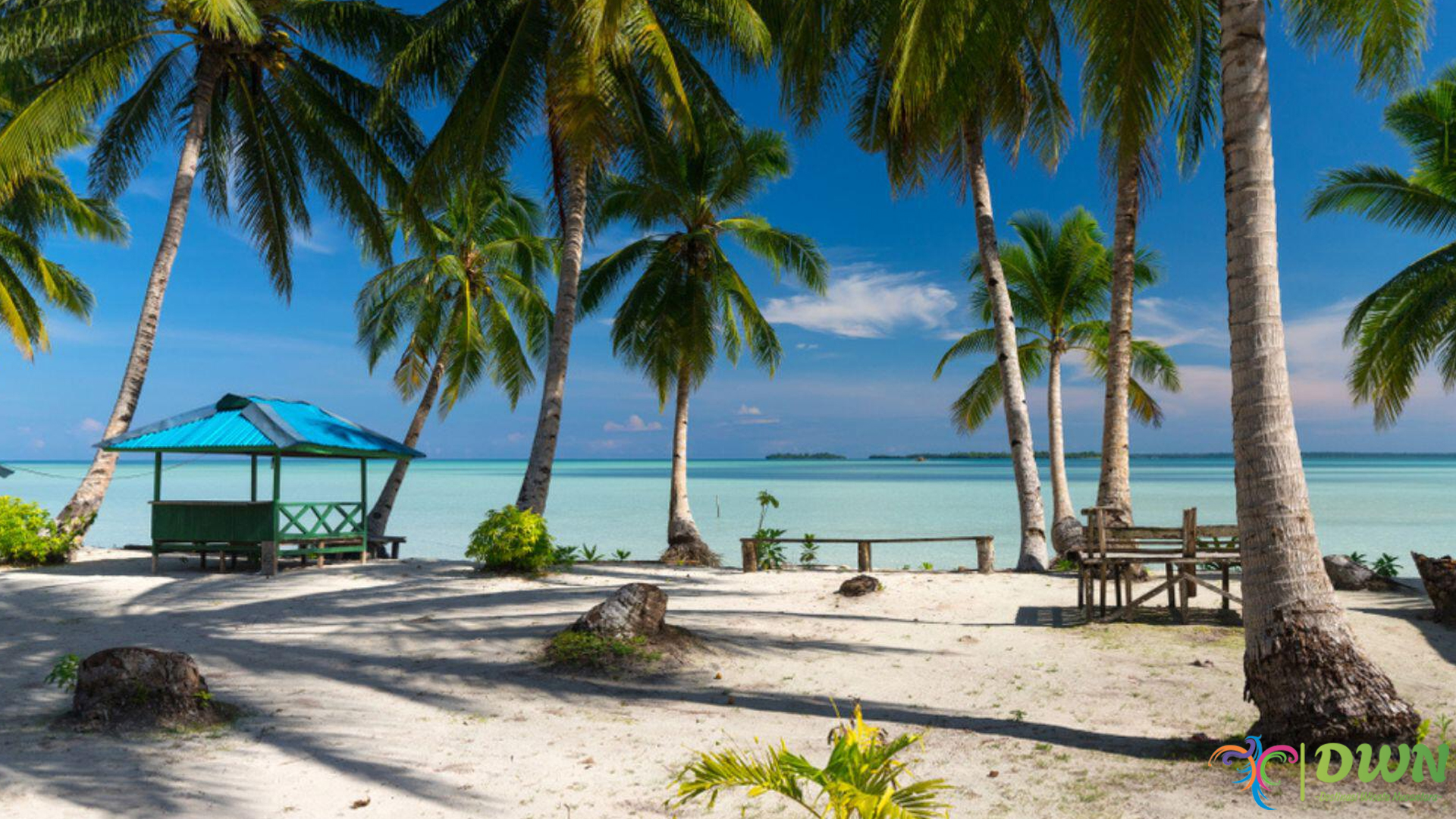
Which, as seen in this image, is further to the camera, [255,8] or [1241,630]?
[255,8]

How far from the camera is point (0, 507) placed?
1421 centimetres

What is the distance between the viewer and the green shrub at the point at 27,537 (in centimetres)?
1394

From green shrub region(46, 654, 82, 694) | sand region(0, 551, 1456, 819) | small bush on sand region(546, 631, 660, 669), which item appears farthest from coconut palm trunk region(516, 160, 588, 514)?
green shrub region(46, 654, 82, 694)

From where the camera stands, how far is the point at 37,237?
20.4 m

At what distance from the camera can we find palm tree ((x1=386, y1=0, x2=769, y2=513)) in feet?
40.0

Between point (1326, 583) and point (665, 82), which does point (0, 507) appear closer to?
point (665, 82)

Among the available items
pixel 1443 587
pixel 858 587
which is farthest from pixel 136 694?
Answer: pixel 1443 587

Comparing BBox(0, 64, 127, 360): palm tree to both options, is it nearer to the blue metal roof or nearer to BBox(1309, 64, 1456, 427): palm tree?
the blue metal roof

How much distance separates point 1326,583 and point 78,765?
279 inches

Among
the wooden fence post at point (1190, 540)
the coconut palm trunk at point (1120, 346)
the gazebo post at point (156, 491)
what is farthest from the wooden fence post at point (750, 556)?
the gazebo post at point (156, 491)

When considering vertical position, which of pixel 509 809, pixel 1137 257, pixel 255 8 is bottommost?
pixel 509 809

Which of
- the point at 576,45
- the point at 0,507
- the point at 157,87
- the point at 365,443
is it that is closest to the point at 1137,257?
the point at 576,45

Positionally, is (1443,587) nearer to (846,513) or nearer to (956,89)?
(956,89)

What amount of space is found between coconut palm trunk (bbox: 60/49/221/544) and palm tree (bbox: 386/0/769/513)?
174 inches
